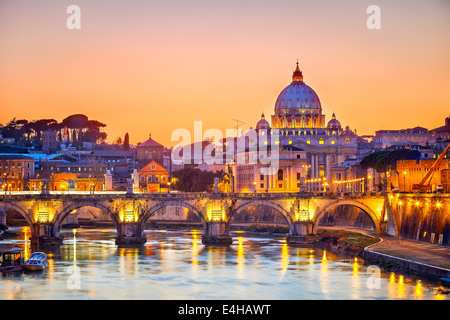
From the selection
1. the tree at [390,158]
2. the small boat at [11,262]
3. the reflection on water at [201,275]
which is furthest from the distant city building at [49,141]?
the small boat at [11,262]

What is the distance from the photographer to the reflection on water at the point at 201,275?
5194 centimetres

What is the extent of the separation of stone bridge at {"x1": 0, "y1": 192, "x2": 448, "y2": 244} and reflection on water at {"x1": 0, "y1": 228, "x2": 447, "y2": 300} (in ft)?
6.38

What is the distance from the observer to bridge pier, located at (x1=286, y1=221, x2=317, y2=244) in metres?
78.1

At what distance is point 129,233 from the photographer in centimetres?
7850

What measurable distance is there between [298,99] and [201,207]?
3981 inches

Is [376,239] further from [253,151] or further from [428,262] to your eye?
[253,151]

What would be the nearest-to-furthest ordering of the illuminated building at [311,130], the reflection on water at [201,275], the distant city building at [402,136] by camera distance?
1. the reflection on water at [201,275]
2. the illuminated building at [311,130]
3. the distant city building at [402,136]

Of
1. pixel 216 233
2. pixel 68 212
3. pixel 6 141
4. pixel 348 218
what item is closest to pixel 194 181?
pixel 348 218

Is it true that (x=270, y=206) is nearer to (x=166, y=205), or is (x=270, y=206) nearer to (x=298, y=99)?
(x=166, y=205)

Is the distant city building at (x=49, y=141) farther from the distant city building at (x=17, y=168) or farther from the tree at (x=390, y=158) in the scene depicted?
the tree at (x=390, y=158)

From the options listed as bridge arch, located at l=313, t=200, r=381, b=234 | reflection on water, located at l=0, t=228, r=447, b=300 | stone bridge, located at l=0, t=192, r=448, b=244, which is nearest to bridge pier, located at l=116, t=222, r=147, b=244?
stone bridge, located at l=0, t=192, r=448, b=244

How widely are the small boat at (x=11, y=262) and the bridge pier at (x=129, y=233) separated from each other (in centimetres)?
1684

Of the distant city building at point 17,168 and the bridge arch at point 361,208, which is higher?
the distant city building at point 17,168

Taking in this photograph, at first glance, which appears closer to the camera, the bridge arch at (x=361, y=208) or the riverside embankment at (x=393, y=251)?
the riverside embankment at (x=393, y=251)
